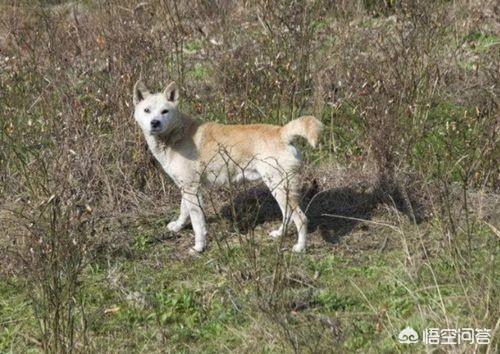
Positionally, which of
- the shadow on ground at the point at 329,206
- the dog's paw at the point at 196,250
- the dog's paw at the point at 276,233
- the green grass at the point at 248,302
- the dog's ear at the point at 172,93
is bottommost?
the shadow on ground at the point at 329,206

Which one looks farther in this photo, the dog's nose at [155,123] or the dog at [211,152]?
the dog's nose at [155,123]

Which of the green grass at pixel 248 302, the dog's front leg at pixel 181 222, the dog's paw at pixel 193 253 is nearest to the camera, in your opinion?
the green grass at pixel 248 302

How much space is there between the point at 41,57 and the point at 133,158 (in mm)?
1412

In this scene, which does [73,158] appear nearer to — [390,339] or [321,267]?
[321,267]

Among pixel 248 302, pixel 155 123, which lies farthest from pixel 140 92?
pixel 248 302

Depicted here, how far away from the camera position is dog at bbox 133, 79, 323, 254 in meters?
6.32

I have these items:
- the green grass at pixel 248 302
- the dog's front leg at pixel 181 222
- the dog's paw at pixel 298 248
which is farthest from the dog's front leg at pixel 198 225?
the dog's paw at pixel 298 248

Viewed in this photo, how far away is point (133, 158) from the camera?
7484 millimetres

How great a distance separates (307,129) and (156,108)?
4.22 ft

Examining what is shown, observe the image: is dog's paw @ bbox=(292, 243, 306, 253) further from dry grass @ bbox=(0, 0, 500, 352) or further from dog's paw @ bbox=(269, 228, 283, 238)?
dog's paw @ bbox=(269, 228, 283, 238)

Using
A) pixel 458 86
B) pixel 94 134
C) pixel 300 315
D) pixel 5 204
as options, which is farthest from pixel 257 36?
pixel 300 315

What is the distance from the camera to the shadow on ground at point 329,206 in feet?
22.9

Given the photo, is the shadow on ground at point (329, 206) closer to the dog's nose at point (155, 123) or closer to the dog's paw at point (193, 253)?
the dog's paw at point (193, 253)

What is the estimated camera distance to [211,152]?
22.0ft
